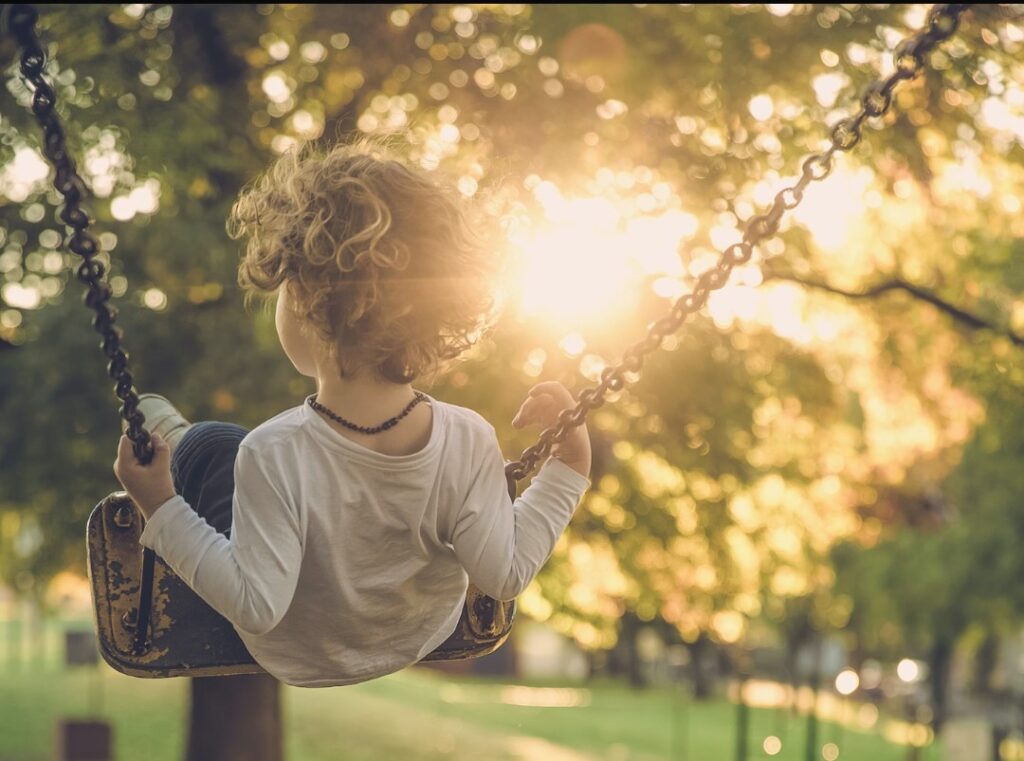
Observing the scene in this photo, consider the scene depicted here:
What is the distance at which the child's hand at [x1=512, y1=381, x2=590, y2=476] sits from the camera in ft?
9.25

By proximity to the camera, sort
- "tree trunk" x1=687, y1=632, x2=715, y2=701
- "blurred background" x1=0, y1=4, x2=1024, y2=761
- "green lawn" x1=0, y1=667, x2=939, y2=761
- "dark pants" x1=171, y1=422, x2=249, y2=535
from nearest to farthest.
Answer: "dark pants" x1=171, y1=422, x2=249, y2=535
"blurred background" x1=0, y1=4, x2=1024, y2=761
"green lawn" x1=0, y1=667, x2=939, y2=761
"tree trunk" x1=687, y1=632, x2=715, y2=701

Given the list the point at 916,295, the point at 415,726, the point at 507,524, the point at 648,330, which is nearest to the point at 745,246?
the point at 648,330

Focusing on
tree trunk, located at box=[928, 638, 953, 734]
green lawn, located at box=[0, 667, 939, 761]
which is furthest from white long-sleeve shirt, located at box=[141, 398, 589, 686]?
tree trunk, located at box=[928, 638, 953, 734]

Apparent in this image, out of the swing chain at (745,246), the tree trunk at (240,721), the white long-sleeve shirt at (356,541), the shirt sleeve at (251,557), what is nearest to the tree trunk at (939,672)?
the tree trunk at (240,721)

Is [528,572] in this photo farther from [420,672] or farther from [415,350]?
[420,672]

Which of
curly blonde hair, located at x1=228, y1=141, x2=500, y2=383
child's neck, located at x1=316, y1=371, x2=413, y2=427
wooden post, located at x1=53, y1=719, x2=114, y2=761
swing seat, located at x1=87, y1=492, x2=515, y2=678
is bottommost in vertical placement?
wooden post, located at x1=53, y1=719, x2=114, y2=761

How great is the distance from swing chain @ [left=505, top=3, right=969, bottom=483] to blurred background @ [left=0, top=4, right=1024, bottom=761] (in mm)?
4928

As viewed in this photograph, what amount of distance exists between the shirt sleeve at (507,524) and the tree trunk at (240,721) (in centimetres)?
914

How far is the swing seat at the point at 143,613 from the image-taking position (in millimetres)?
2779

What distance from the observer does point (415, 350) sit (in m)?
2.58

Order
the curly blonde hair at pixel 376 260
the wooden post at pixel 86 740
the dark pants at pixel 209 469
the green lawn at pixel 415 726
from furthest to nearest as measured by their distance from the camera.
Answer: the green lawn at pixel 415 726, the wooden post at pixel 86 740, the dark pants at pixel 209 469, the curly blonde hair at pixel 376 260

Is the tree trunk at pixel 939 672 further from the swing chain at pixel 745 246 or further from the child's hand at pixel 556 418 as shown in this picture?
the child's hand at pixel 556 418

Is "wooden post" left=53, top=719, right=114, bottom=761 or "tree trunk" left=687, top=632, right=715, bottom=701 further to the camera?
"tree trunk" left=687, top=632, right=715, bottom=701

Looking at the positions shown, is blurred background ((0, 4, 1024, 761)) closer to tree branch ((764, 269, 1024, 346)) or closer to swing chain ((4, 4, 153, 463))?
tree branch ((764, 269, 1024, 346))
